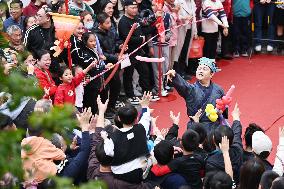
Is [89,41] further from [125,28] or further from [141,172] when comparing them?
[141,172]

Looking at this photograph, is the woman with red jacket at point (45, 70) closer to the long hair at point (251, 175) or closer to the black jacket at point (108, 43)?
the black jacket at point (108, 43)

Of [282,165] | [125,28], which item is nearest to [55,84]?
[125,28]

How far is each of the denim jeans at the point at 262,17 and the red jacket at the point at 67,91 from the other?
456 cm

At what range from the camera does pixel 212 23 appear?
9484mm

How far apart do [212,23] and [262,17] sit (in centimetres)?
129

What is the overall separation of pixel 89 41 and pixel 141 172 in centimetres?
295

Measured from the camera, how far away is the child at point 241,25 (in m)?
10.0

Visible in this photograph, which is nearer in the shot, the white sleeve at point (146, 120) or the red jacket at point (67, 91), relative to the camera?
the white sleeve at point (146, 120)

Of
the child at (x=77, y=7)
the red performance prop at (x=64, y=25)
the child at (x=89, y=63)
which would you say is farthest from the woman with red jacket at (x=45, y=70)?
the child at (x=77, y=7)

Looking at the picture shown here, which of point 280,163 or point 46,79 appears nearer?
point 280,163

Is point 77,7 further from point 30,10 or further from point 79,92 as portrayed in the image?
point 79,92

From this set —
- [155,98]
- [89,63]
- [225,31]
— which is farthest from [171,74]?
[225,31]

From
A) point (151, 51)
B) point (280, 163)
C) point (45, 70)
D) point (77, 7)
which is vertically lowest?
point (280, 163)

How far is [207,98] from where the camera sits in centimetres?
612
